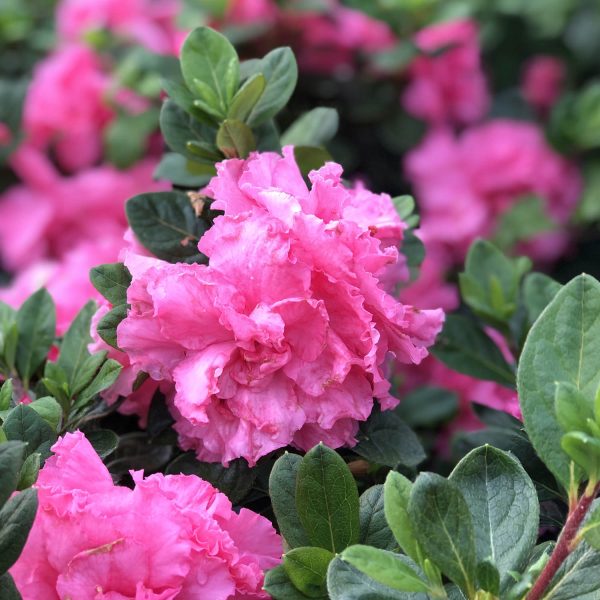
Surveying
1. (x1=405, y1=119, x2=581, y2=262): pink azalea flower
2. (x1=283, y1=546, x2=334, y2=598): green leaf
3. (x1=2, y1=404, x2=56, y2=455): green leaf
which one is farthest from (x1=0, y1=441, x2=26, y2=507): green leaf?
(x1=405, y1=119, x2=581, y2=262): pink azalea flower

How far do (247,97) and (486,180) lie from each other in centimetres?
109

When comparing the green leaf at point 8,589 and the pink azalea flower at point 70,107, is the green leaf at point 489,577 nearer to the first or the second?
the green leaf at point 8,589

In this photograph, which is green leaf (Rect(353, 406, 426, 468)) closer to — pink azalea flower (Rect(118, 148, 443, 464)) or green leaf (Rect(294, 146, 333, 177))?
pink azalea flower (Rect(118, 148, 443, 464))

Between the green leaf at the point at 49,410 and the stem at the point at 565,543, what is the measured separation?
0.46 m

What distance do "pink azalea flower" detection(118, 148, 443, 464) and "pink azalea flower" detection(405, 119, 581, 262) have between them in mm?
1142

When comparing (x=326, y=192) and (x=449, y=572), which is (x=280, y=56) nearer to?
(x=326, y=192)

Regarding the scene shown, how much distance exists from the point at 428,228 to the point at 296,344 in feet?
3.83

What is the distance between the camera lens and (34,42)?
2.25 meters

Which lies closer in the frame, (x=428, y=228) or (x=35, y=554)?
(x=35, y=554)

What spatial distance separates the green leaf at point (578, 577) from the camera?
79 cm

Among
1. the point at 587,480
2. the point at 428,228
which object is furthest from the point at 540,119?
the point at 587,480

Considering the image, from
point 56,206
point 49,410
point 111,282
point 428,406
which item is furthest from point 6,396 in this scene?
point 56,206

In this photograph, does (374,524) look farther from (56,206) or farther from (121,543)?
(56,206)

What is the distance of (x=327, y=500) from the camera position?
2.87ft
